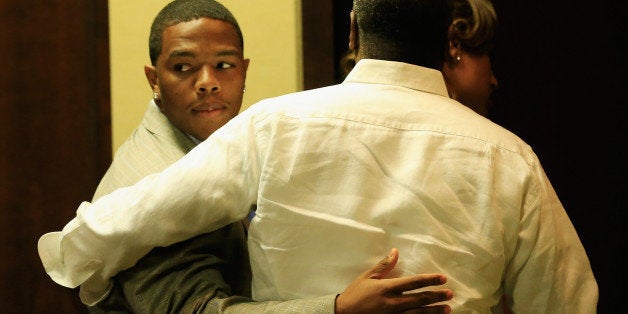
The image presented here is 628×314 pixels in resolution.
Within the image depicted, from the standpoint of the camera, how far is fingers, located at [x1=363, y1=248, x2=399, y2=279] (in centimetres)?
A: 110

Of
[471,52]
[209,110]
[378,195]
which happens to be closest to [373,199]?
[378,195]

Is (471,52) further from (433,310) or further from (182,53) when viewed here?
(433,310)

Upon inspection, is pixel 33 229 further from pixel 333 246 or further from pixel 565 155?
pixel 565 155

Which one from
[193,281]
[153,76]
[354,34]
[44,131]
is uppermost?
[354,34]

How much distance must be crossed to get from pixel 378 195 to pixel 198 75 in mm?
593

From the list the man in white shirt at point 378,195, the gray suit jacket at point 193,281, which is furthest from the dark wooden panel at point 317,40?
the man in white shirt at point 378,195

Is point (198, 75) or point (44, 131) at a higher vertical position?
point (198, 75)

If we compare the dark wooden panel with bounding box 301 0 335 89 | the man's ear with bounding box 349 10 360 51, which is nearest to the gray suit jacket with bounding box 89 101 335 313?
the man's ear with bounding box 349 10 360 51

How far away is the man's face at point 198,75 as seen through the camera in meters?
1.57

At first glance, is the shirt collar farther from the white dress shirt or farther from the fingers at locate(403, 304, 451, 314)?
the fingers at locate(403, 304, 451, 314)

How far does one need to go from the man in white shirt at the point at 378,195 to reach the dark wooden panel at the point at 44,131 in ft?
2.03

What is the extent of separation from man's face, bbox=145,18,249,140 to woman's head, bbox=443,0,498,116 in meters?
0.47

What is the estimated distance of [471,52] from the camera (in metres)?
1.72

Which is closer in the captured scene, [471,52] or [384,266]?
[384,266]
